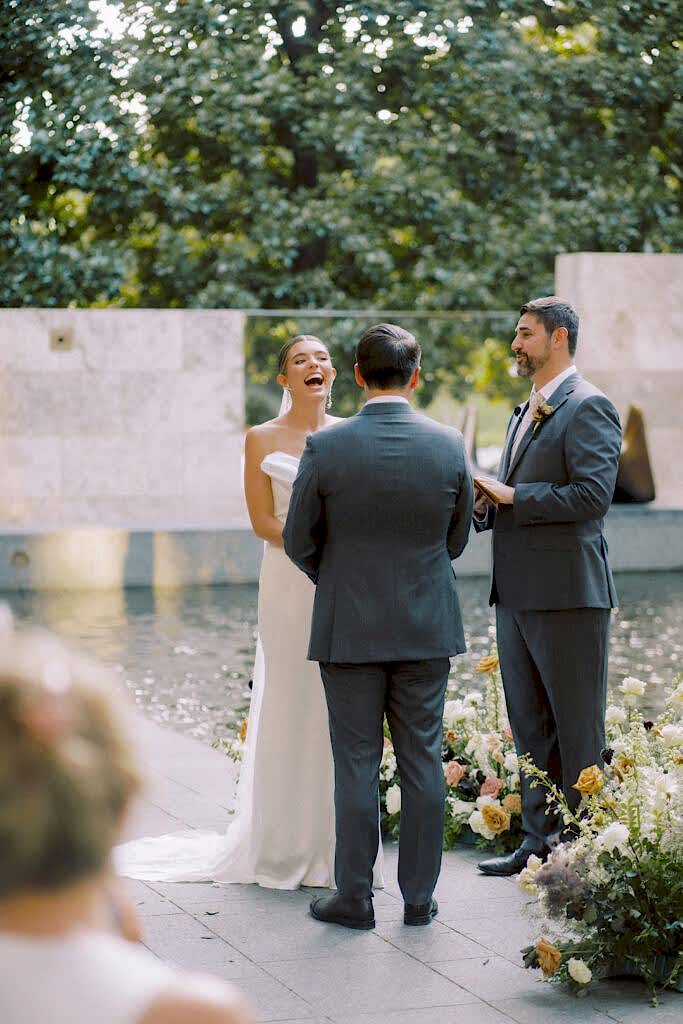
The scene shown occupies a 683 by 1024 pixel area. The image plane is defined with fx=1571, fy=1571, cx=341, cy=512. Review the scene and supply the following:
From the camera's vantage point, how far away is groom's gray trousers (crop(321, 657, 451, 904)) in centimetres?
459

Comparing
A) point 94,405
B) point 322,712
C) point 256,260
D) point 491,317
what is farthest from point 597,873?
point 256,260

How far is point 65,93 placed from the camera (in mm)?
20359

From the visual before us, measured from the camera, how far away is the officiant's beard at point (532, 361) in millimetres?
5059

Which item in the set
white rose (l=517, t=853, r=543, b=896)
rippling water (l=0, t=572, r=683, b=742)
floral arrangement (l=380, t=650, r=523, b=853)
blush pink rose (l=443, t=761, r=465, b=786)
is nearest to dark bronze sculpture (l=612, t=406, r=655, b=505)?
rippling water (l=0, t=572, r=683, b=742)

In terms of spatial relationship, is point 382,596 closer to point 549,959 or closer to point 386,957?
point 386,957

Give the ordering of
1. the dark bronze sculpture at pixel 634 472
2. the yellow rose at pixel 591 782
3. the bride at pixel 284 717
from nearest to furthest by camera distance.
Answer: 1. the yellow rose at pixel 591 782
2. the bride at pixel 284 717
3. the dark bronze sculpture at pixel 634 472

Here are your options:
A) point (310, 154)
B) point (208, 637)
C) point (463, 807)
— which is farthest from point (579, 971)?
point (310, 154)

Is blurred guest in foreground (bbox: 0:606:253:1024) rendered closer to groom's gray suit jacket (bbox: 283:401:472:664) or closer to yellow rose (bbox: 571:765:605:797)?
yellow rose (bbox: 571:765:605:797)

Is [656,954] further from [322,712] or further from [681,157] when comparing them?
[681,157]

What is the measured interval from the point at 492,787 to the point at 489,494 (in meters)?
1.15

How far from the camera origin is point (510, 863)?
5.23 m

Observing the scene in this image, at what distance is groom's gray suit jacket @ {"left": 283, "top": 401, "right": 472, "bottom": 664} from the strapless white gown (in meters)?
0.60

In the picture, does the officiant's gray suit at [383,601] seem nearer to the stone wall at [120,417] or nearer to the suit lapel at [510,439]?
the suit lapel at [510,439]

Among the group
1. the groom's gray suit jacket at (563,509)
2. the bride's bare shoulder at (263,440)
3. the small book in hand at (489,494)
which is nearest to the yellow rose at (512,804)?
the groom's gray suit jacket at (563,509)
